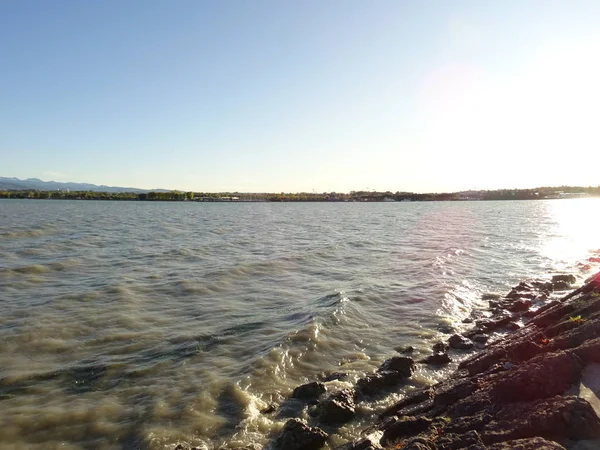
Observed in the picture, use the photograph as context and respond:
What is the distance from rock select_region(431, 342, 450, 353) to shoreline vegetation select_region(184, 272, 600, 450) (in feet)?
0.20

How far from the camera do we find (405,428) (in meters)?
A: 7.04

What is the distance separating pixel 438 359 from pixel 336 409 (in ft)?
14.8

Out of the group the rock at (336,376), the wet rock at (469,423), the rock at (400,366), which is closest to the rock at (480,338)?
the rock at (400,366)

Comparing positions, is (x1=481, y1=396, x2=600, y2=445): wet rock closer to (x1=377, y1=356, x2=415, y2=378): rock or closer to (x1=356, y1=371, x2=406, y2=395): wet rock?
(x1=356, y1=371, x2=406, y2=395): wet rock

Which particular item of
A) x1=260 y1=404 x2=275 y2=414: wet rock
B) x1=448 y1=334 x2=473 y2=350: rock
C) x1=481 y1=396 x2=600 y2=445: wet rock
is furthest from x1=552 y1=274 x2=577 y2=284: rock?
x1=481 y1=396 x2=600 y2=445: wet rock

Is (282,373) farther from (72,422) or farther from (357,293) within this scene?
(357,293)

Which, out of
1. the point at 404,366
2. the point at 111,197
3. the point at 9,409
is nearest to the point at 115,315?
the point at 9,409

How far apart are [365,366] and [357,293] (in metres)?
8.15

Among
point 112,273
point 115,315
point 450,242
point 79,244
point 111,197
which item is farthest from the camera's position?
point 111,197

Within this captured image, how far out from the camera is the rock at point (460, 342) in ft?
42.7

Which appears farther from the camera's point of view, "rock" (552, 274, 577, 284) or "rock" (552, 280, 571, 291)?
"rock" (552, 274, 577, 284)

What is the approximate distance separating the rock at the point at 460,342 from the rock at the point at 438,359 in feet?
4.66

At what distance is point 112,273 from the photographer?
74.7 feet

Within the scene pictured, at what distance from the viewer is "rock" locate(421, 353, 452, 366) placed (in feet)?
38.5
